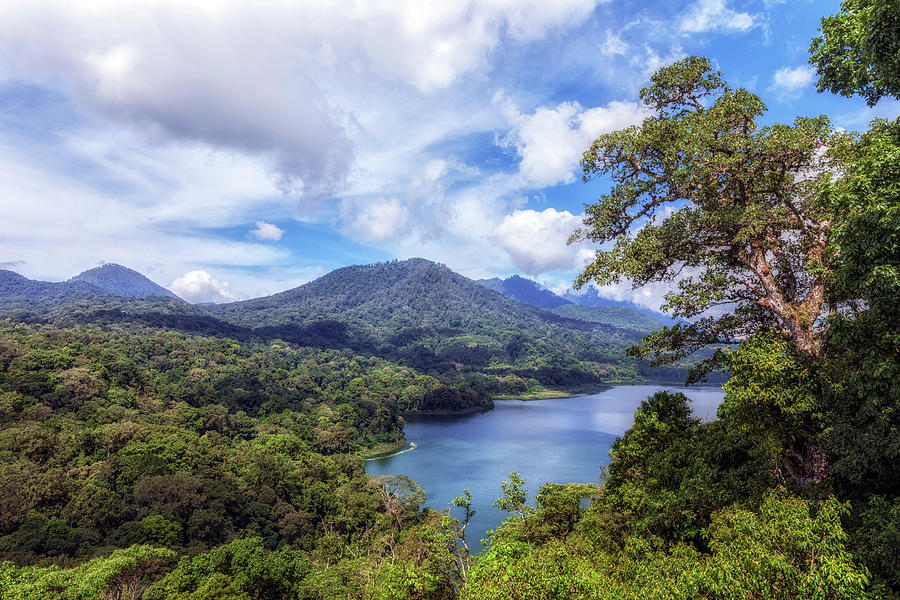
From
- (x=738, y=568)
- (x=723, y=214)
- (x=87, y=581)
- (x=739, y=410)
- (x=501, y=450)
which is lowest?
(x=501, y=450)

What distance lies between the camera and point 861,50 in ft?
18.8

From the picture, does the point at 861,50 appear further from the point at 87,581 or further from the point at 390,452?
the point at 390,452

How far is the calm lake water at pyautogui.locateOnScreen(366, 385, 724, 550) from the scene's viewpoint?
41609 mm

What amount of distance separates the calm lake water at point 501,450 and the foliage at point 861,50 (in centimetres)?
2608

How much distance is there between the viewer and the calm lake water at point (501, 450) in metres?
41.6

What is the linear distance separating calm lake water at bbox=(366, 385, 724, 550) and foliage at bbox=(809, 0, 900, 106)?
2608cm

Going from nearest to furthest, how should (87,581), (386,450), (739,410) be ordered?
1. (739,410)
2. (87,581)
3. (386,450)

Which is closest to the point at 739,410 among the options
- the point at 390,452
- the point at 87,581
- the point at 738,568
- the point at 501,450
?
the point at 738,568

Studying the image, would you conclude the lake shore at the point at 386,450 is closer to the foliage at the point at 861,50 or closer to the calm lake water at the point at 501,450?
the calm lake water at the point at 501,450

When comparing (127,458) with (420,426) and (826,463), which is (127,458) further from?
(420,426)

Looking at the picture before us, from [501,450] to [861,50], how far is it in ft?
186

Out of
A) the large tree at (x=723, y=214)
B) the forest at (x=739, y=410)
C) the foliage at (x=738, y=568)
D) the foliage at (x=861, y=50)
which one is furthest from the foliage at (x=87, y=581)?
the foliage at (x=861, y=50)

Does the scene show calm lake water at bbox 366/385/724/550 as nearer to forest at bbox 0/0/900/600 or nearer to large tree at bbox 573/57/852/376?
forest at bbox 0/0/900/600

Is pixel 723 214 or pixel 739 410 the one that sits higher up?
pixel 723 214
